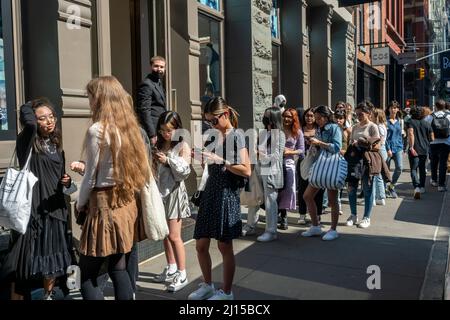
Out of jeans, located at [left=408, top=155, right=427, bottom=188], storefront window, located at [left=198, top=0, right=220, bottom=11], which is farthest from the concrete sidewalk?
storefront window, located at [left=198, top=0, right=220, bottom=11]

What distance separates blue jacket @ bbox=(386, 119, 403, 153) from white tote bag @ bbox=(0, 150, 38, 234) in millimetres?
8130

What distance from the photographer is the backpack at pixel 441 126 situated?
1010 cm

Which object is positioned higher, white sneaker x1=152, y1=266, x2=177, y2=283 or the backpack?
the backpack

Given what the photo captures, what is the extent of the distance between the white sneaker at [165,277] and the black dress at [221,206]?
0.84 m

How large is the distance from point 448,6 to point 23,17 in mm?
97104

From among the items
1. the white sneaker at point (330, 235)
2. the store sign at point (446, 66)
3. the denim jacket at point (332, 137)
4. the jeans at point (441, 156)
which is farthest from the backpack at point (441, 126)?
the store sign at point (446, 66)

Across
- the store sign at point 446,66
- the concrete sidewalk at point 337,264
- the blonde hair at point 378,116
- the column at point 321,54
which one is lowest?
the concrete sidewalk at point 337,264

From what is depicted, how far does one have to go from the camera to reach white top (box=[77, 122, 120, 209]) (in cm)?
316

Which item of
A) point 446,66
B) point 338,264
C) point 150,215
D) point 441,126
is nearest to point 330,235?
point 338,264

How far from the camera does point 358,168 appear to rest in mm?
7113

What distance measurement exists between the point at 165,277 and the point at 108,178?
192 cm

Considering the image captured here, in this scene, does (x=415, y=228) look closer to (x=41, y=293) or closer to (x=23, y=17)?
(x=41, y=293)
